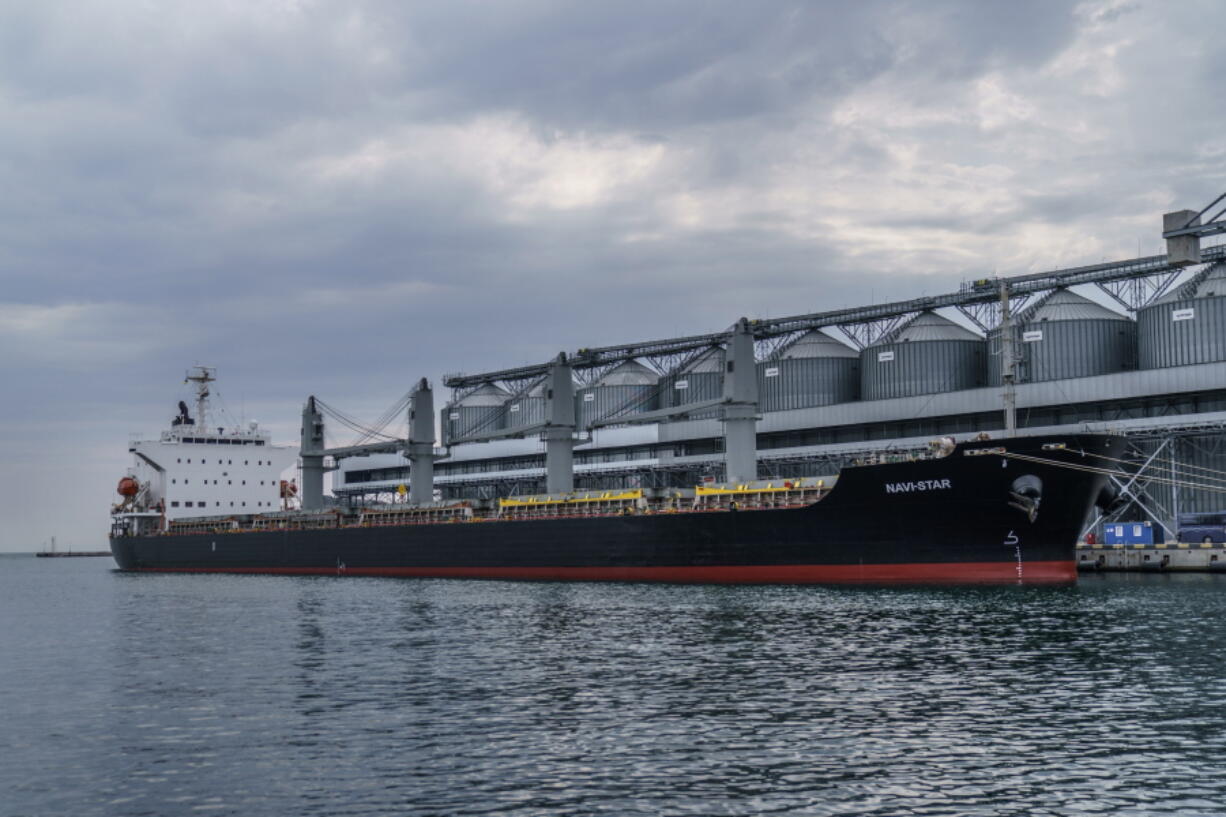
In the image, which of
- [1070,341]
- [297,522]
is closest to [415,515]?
[297,522]

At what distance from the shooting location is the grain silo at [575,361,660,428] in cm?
7762

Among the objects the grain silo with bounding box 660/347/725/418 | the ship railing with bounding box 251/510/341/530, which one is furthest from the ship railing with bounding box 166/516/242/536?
the grain silo with bounding box 660/347/725/418

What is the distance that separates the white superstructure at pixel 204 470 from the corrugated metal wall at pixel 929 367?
45.5 m

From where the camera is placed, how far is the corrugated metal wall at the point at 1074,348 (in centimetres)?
6169

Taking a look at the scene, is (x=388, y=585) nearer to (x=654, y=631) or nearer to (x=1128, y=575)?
(x=654, y=631)

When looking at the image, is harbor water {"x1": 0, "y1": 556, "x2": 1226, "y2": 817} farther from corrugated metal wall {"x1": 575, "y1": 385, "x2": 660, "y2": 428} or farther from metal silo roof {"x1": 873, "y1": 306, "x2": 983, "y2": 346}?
corrugated metal wall {"x1": 575, "y1": 385, "x2": 660, "y2": 428}

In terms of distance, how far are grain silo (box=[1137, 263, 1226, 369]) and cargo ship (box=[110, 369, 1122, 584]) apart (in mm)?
13193

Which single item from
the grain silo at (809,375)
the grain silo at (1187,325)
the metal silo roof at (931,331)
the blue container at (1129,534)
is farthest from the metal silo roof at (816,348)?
the blue container at (1129,534)

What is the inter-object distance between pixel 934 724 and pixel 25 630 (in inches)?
1134

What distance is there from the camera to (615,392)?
77.8 m

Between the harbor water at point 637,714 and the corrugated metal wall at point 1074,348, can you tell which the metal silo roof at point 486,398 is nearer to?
the corrugated metal wall at point 1074,348

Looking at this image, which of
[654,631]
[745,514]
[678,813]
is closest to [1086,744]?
[678,813]

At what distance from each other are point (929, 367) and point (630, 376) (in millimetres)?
22653

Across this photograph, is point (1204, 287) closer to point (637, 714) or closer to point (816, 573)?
point (816, 573)
